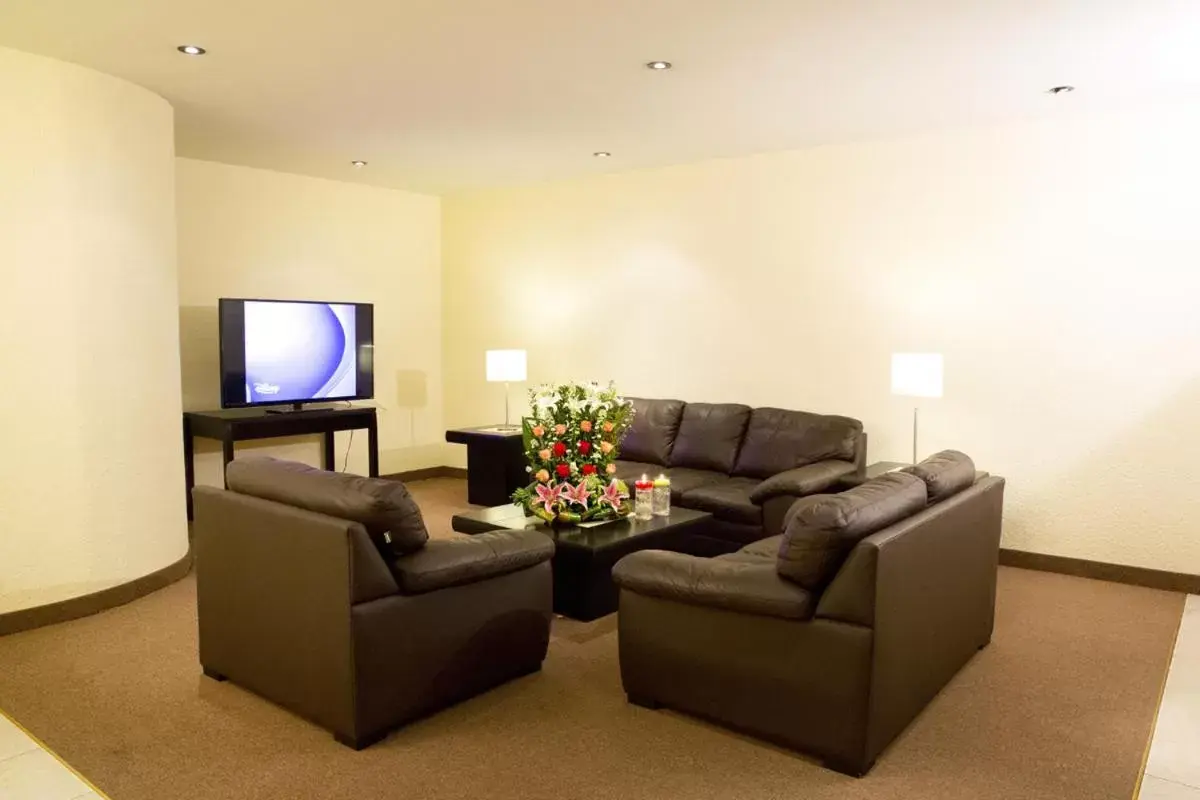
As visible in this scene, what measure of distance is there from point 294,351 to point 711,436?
3.18 m

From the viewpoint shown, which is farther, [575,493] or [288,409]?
[288,409]

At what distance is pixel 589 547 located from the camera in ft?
13.0

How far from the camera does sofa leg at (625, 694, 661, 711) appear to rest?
129 inches

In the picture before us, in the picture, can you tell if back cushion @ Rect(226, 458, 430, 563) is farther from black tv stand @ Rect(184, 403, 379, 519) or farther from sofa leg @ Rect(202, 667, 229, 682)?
black tv stand @ Rect(184, 403, 379, 519)

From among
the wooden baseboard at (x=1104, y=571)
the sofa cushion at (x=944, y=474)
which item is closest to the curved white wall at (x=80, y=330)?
the sofa cushion at (x=944, y=474)

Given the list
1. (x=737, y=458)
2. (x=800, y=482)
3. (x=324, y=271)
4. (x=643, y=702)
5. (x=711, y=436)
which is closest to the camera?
(x=643, y=702)

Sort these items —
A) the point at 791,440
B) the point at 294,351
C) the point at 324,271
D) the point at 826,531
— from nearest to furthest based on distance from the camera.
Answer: the point at 826,531, the point at 791,440, the point at 294,351, the point at 324,271

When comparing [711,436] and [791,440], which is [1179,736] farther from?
[711,436]

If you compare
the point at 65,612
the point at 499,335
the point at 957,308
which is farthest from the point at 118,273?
the point at 957,308

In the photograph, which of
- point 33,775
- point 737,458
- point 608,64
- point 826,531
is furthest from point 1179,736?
point 33,775

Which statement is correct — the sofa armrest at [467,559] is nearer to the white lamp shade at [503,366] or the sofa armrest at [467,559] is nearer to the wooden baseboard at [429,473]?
the white lamp shade at [503,366]

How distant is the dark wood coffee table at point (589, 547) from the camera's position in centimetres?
405

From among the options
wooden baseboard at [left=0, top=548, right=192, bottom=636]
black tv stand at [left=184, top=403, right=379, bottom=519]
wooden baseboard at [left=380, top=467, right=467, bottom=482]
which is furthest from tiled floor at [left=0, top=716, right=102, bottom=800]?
wooden baseboard at [left=380, top=467, right=467, bottom=482]

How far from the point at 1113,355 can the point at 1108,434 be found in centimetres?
46
